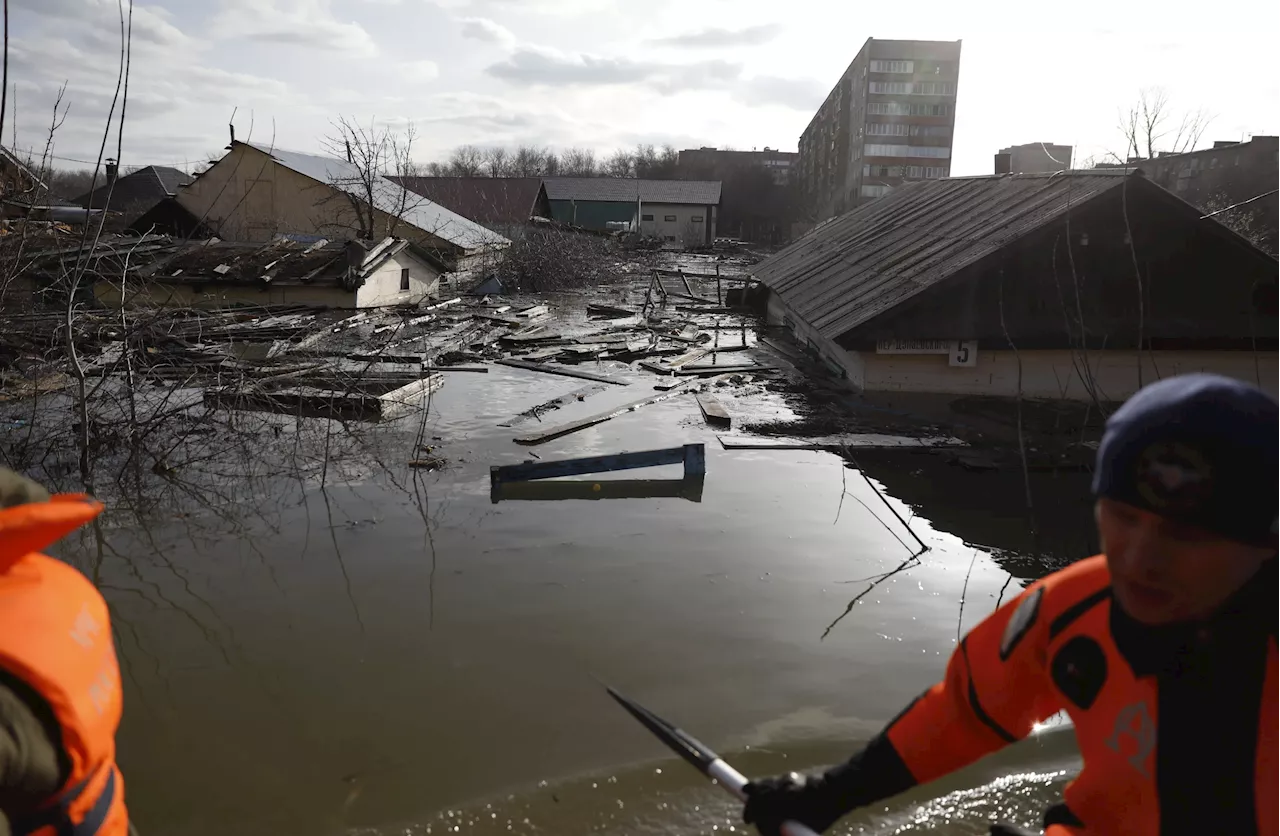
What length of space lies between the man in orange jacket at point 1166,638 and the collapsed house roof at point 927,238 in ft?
36.5

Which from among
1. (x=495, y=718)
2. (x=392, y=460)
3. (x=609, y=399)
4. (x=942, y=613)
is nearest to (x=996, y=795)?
(x=942, y=613)

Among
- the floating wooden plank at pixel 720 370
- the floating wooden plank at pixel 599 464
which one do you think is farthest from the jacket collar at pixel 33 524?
the floating wooden plank at pixel 720 370

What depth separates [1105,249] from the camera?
13.1m

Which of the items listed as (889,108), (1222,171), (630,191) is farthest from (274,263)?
(889,108)

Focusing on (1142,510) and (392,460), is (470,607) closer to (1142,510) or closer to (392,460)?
(392,460)

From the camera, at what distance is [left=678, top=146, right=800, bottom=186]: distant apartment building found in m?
104

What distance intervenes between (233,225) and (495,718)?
33.6 m

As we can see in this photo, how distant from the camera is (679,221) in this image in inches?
2815

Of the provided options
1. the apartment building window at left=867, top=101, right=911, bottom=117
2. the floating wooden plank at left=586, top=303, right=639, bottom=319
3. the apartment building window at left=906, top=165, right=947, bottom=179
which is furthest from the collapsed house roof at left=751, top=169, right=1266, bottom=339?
the apartment building window at left=906, top=165, right=947, bottom=179

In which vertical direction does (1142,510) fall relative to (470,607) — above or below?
above

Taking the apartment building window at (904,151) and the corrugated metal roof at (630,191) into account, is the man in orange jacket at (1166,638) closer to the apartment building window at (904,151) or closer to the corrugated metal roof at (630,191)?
the corrugated metal roof at (630,191)

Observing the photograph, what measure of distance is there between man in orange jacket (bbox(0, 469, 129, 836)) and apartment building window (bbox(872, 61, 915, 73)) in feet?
272

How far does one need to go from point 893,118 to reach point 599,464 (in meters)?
76.0

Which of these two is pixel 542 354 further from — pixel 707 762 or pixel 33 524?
pixel 33 524
